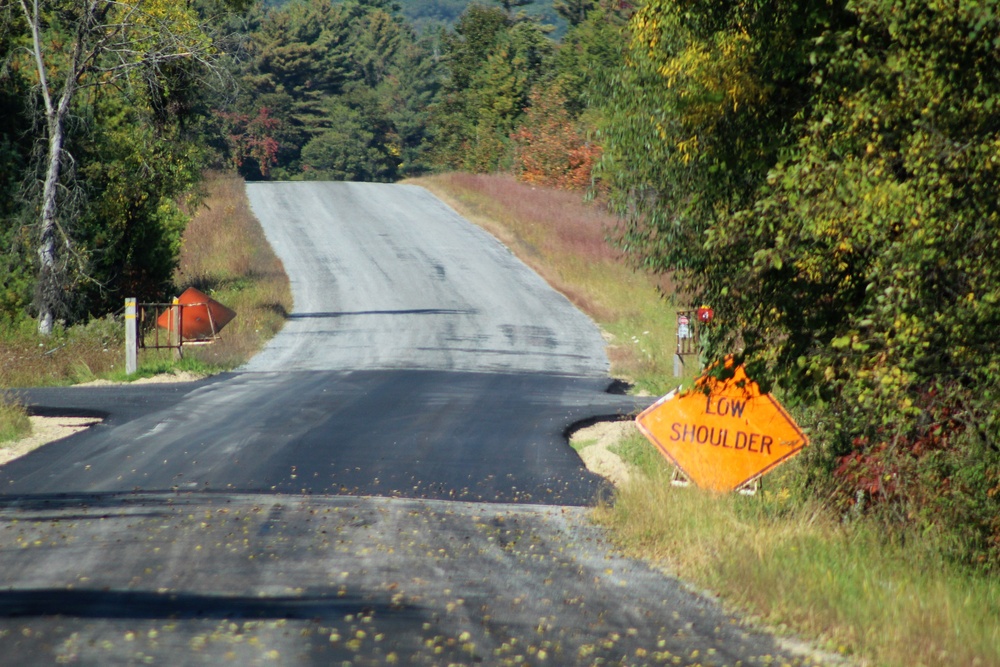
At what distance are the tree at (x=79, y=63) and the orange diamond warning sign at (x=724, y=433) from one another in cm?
1647

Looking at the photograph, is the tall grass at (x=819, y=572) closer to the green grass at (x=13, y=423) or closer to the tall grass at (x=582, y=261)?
the green grass at (x=13, y=423)

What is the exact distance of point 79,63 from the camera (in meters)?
25.9

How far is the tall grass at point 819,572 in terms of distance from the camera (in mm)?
6723

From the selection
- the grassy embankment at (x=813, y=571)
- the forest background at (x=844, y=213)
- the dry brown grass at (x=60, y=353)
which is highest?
the forest background at (x=844, y=213)

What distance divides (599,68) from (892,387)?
19.0ft

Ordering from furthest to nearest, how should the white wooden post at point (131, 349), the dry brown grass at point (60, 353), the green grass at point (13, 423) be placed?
the dry brown grass at point (60, 353) → the white wooden post at point (131, 349) → the green grass at point (13, 423)

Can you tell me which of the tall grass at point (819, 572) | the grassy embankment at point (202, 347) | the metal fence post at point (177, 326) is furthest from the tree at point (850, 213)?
the metal fence post at point (177, 326)

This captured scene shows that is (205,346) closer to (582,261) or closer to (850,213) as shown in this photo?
(582,261)

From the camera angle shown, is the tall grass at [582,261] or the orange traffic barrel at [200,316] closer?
the orange traffic barrel at [200,316]

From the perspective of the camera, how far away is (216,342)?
92.6ft

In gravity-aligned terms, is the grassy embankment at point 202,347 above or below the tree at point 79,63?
below

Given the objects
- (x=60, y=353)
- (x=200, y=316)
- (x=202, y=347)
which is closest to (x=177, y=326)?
(x=202, y=347)

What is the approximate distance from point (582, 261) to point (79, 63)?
67.5ft

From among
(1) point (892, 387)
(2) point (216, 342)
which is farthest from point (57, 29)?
(1) point (892, 387)
